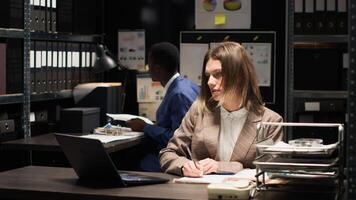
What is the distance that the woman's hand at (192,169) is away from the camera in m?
2.58

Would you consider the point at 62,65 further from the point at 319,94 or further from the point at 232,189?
the point at 232,189

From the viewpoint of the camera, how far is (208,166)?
105 inches

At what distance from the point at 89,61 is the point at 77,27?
0.31 meters

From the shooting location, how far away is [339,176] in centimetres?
225

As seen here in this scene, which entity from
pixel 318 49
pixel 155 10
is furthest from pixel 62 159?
pixel 318 49

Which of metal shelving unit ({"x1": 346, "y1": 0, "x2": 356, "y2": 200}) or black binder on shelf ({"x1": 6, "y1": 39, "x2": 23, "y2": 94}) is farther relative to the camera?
black binder on shelf ({"x1": 6, "y1": 39, "x2": 23, "y2": 94})

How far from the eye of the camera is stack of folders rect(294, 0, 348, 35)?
4613 millimetres

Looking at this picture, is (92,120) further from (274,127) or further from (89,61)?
(274,127)

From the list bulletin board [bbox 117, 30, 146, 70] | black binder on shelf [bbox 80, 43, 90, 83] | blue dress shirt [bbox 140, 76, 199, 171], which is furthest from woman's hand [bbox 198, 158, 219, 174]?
bulletin board [bbox 117, 30, 146, 70]

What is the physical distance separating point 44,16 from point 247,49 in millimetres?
1647

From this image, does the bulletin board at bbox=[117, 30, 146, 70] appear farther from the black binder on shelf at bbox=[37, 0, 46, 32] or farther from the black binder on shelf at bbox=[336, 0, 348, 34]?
the black binder on shelf at bbox=[336, 0, 348, 34]

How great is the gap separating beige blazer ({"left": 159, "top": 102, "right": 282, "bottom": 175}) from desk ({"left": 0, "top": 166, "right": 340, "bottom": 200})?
0.32 m

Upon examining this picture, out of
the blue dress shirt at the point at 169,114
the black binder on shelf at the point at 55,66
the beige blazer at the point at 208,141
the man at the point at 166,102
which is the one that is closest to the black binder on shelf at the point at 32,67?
the black binder on shelf at the point at 55,66

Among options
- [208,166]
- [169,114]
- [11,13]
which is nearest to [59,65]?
[11,13]
